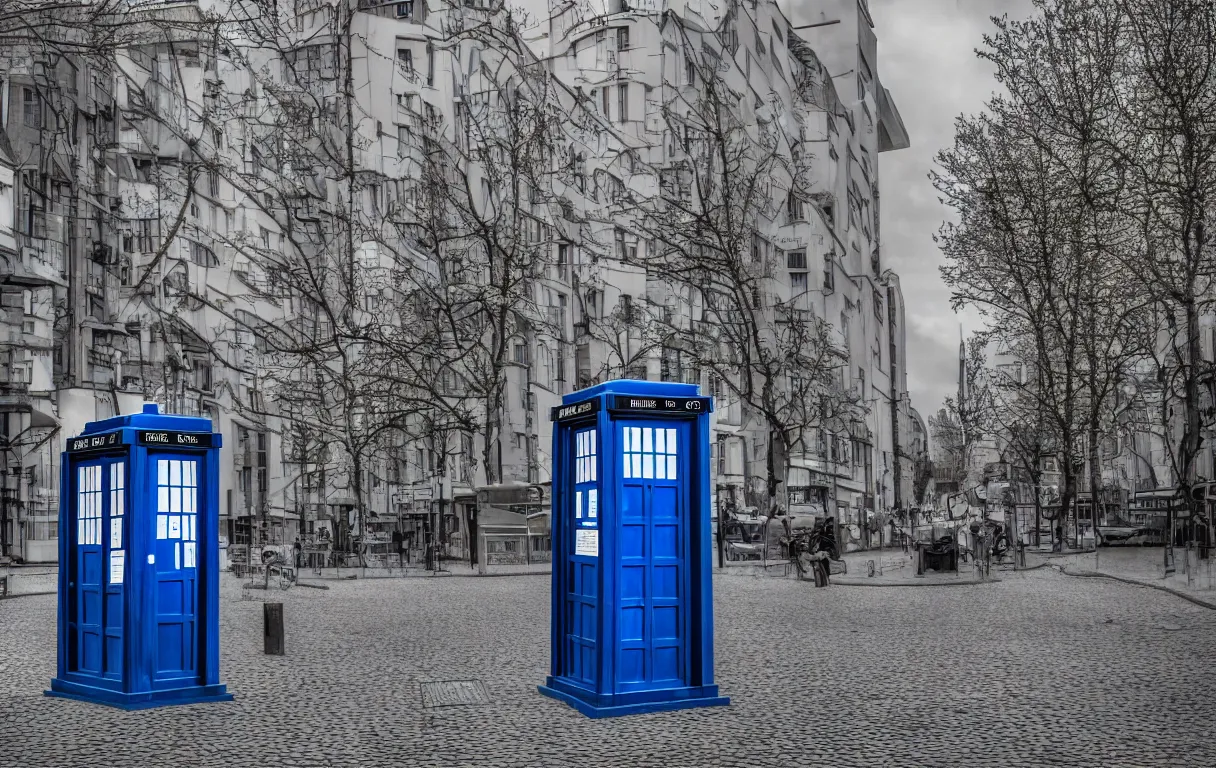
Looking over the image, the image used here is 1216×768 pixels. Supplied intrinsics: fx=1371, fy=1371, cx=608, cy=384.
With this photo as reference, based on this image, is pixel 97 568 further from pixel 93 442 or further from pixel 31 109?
pixel 31 109

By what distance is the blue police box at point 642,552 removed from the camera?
326 inches

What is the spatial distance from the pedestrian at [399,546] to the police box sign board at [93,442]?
2184 cm

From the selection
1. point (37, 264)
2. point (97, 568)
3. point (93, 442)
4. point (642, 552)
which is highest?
point (37, 264)

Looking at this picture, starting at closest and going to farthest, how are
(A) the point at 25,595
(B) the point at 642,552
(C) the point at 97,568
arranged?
1. (B) the point at 642,552
2. (C) the point at 97,568
3. (A) the point at 25,595

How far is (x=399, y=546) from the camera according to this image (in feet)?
108

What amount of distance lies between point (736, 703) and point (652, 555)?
1.15 m

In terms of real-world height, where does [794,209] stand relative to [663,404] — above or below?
above

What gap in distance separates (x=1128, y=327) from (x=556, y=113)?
16.4 meters

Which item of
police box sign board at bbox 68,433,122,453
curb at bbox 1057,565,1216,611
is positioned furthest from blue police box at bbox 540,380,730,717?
curb at bbox 1057,565,1216,611

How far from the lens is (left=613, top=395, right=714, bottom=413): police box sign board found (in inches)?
330

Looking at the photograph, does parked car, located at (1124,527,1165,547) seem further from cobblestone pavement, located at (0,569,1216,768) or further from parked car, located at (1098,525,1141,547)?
cobblestone pavement, located at (0,569,1216,768)

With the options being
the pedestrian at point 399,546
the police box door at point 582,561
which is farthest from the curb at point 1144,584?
the pedestrian at point 399,546

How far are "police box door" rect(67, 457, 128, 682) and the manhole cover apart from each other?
2001 millimetres

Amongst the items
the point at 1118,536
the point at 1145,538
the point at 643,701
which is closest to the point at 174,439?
the point at 643,701
